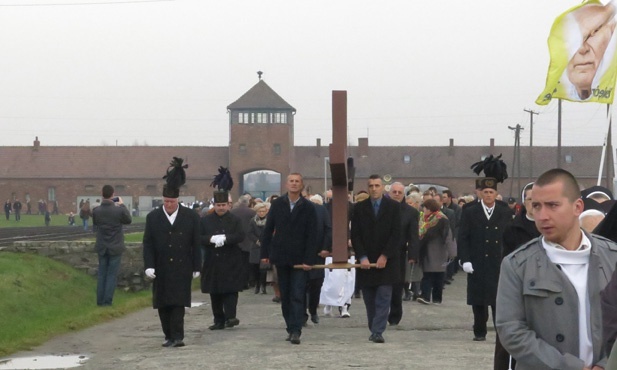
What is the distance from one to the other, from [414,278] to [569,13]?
4751mm

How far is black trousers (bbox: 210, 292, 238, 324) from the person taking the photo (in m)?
15.1

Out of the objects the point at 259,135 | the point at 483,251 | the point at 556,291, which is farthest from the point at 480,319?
the point at 259,135

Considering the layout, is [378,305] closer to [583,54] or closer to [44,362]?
[44,362]

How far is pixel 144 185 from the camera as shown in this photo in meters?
104

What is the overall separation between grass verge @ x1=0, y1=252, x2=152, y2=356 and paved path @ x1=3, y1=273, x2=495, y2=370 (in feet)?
1.11

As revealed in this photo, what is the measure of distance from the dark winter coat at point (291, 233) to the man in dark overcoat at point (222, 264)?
2.76ft

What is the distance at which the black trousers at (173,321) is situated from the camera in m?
13.2

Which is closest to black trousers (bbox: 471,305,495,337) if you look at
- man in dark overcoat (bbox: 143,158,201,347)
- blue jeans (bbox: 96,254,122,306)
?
man in dark overcoat (bbox: 143,158,201,347)

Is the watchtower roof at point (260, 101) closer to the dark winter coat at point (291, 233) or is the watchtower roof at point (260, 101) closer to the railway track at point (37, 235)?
the railway track at point (37, 235)

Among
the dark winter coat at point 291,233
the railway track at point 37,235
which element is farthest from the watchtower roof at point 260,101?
the dark winter coat at point 291,233

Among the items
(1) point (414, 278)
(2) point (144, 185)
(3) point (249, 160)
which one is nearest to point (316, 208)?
(1) point (414, 278)

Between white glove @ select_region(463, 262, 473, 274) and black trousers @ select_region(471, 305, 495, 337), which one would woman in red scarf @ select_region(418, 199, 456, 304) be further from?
white glove @ select_region(463, 262, 473, 274)

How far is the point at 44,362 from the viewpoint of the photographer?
11.9 m

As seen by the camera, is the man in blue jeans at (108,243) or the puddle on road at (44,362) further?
the man in blue jeans at (108,243)
